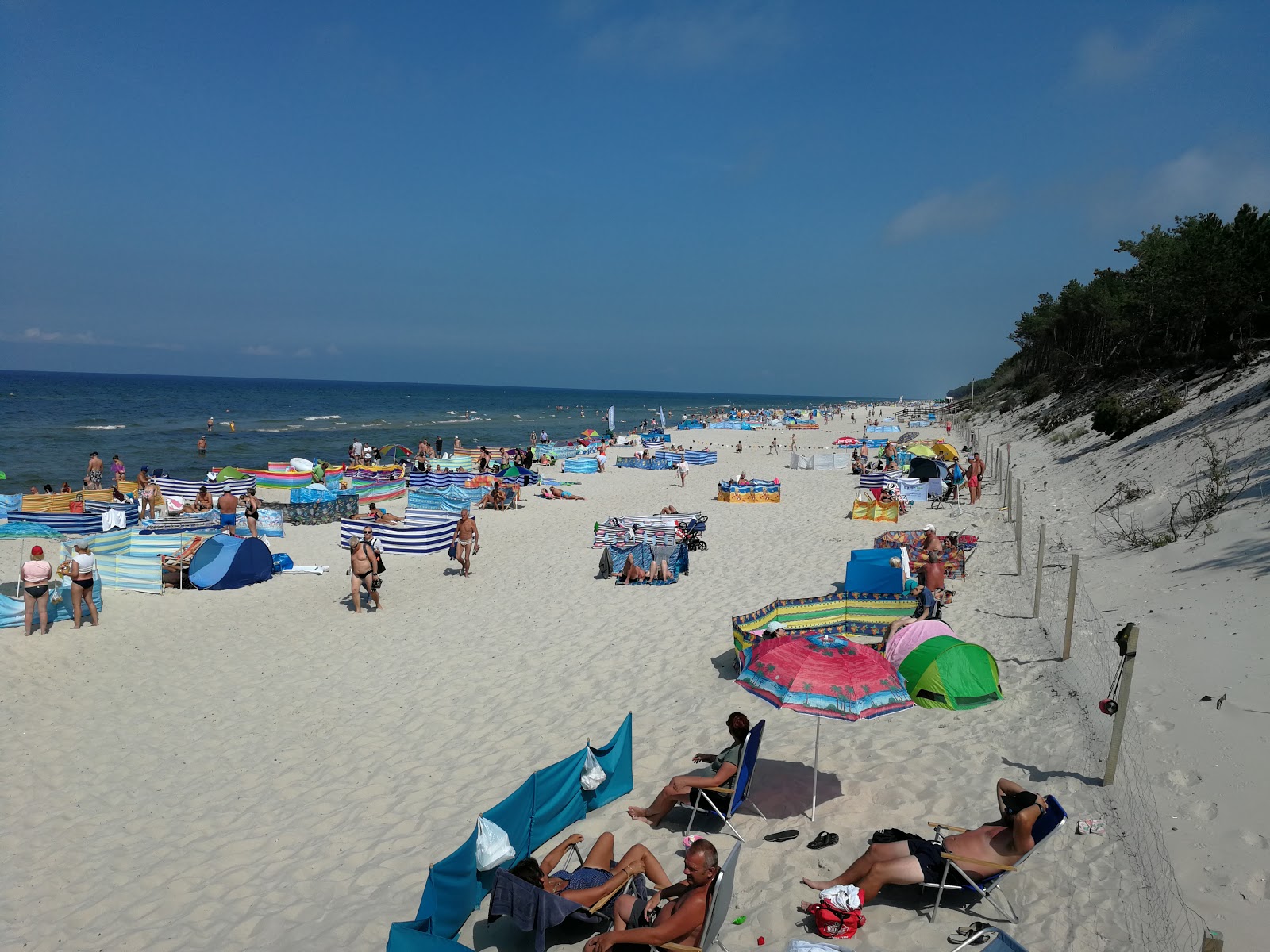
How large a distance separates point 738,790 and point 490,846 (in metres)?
1.65

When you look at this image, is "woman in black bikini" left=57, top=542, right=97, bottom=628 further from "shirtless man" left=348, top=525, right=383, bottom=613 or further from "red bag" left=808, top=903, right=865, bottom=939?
"red bag" left=808, top=903, right=865, bottom=939

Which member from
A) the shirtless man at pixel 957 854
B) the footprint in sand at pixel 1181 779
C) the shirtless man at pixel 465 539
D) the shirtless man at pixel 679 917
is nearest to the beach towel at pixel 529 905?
the shirtless man at pixel 679 917

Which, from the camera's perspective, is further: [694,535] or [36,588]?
[694,535]

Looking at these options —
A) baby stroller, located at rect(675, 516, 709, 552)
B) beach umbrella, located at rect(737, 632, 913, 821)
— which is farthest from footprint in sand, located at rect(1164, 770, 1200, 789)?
baby stroller, located at rect(675, 516, 709, 552)

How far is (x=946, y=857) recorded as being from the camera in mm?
4074

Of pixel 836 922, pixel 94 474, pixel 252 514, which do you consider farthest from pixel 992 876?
pixel 94 474

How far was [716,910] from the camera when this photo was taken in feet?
12.2

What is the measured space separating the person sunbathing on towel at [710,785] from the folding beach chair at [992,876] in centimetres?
133

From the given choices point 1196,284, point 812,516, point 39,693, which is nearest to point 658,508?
point 812,516

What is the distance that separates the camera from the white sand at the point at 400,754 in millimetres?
4535

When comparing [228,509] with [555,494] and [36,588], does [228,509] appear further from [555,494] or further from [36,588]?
[555,494]

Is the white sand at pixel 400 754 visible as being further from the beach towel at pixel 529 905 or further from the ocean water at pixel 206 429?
the ocean water at pixel 206 429

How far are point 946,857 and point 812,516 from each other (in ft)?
46.6

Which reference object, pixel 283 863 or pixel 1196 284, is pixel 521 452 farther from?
pixel 283 863
